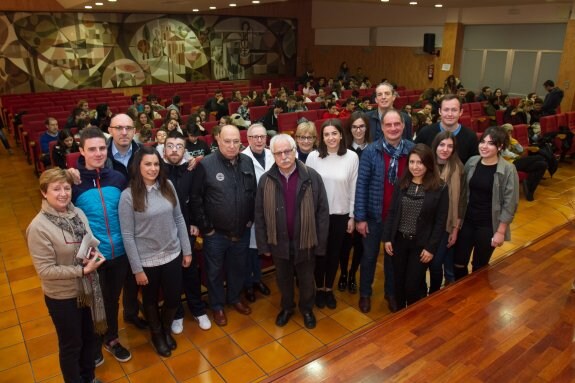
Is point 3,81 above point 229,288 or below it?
above

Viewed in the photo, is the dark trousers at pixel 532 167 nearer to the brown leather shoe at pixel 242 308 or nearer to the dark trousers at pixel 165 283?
the brown leather shoe at pixel 242 308

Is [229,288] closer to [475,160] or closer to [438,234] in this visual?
[438,234]

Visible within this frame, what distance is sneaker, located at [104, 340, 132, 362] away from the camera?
2.87 meters

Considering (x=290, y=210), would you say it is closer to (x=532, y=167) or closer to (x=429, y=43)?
(x=532, y=167)

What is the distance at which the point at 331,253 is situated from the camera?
3.36 metres

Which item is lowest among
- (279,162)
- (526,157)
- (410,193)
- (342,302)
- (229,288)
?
(342,302)

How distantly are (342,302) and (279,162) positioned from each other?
1516 mm

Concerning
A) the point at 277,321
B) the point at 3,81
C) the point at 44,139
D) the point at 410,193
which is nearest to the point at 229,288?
the point at 277,321

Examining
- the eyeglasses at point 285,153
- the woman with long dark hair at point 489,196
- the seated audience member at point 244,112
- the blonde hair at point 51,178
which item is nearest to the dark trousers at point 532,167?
the woman with long dark hair at point 489,196

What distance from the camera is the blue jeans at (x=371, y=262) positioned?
10.6ft

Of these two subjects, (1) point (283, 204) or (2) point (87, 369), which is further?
(1) point (283, 204)

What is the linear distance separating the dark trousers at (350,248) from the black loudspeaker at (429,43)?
11597mm

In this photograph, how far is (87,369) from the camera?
2.50 meters

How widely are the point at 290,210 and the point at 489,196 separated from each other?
146 centimetres
